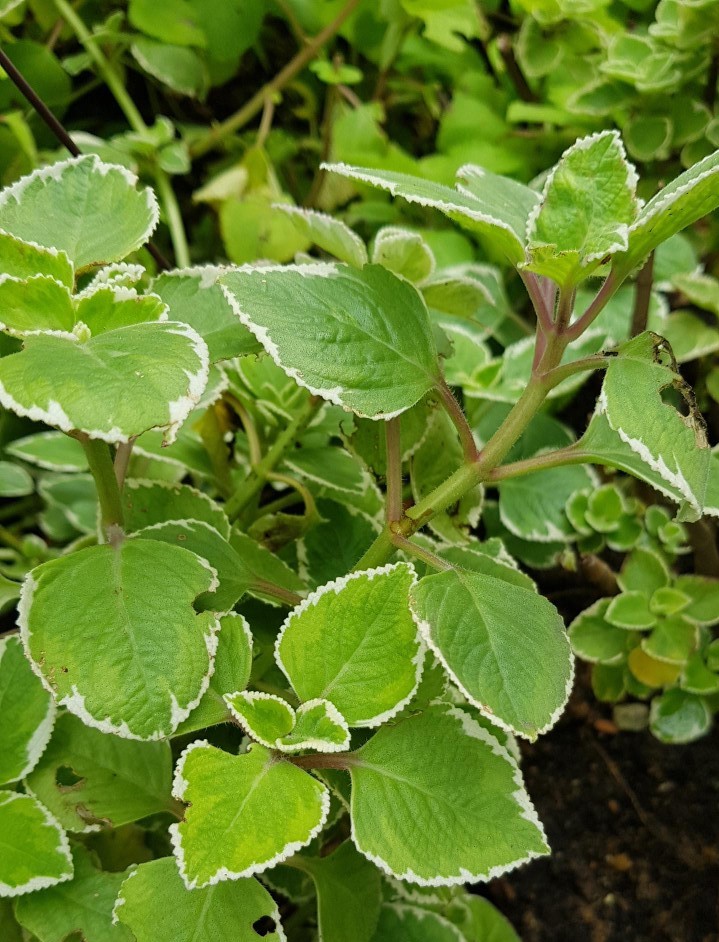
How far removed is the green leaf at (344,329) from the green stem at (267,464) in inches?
6.8

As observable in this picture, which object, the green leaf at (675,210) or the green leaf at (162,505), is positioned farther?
the green leaf at (162,505)

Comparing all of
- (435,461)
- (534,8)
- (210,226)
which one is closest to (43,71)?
(210,226)

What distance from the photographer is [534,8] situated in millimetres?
1085

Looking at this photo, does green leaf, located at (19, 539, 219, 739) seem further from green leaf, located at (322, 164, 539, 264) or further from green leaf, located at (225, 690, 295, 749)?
green leaf, located at (322, 164, 539, 264)

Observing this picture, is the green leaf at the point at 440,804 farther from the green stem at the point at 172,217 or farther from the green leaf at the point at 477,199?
the green stem at the point at 172,217

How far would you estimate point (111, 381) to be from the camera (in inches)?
17.6

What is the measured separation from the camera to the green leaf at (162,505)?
27.0 inches

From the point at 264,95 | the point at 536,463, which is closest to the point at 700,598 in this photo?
the point at 536,463

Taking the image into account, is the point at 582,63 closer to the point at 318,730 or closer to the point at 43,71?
the point at 43,71

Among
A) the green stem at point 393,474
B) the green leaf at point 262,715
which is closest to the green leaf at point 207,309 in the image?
the green stem at point 393,474

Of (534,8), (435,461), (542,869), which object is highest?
(534,8)

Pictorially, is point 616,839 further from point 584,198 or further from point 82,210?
point 82,210

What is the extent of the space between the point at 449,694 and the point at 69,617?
305 mm

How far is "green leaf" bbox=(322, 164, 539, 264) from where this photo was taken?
1.59 feet
